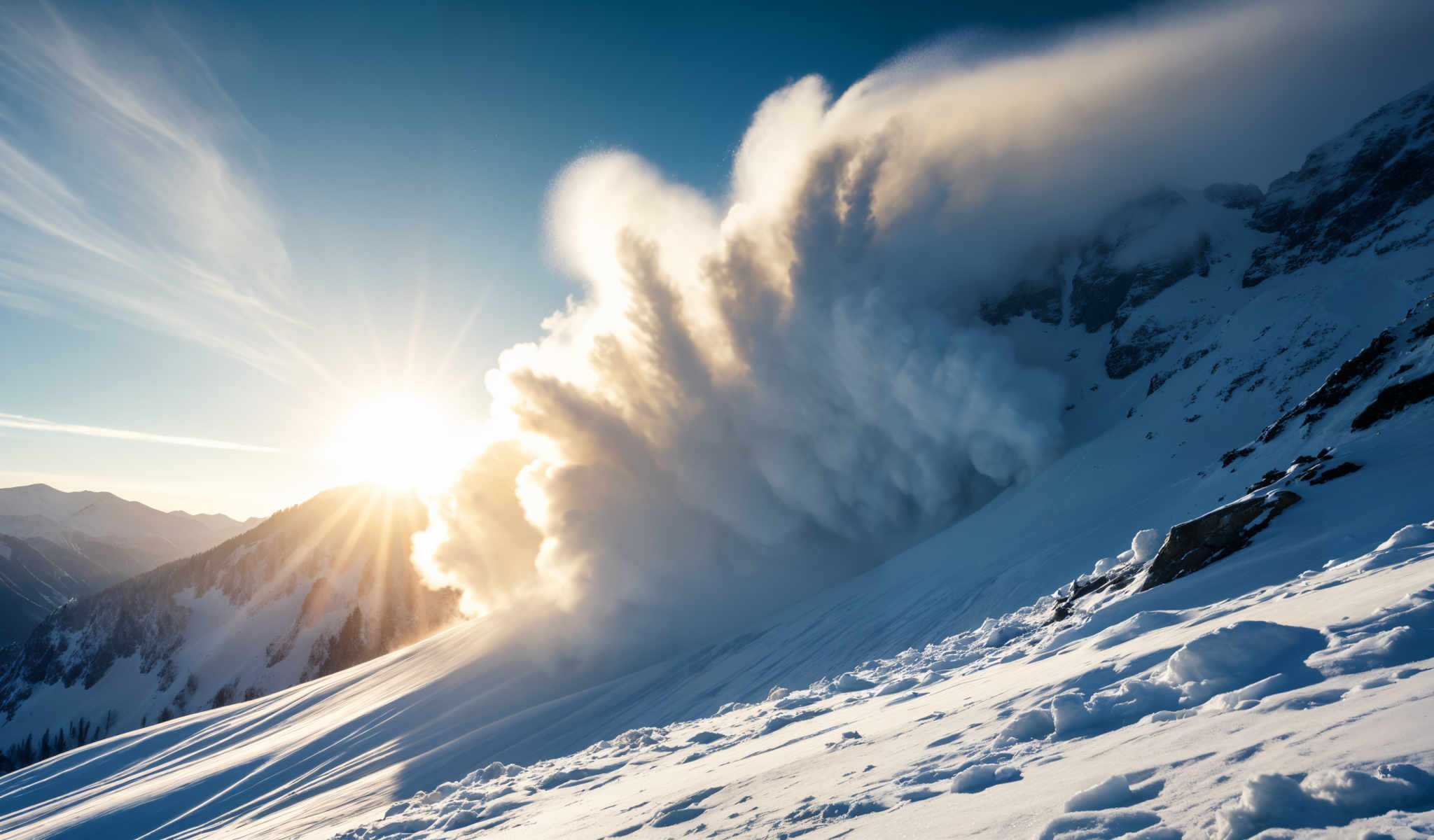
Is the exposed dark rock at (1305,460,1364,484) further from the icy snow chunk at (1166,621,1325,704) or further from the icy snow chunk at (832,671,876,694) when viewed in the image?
the icy snow chunk at (1166,621,1325,704)

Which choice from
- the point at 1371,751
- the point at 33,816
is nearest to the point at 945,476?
the point at 1371,751

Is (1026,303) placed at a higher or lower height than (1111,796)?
higher

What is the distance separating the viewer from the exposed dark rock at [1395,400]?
22.0m

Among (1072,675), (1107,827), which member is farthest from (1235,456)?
(1107,827)

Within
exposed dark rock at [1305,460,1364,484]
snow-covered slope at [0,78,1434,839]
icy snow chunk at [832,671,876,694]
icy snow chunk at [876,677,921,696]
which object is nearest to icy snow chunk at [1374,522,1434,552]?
snow-covered slope at [0,78,1434,839]

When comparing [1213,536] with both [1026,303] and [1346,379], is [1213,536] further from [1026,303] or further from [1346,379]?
[1026,303]

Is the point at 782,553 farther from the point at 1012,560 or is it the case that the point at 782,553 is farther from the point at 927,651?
the point at 927,651

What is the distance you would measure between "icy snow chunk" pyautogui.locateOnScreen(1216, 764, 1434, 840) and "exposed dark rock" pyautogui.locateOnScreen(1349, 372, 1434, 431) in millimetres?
25219

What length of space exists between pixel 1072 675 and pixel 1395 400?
874 inches

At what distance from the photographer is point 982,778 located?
7.11m

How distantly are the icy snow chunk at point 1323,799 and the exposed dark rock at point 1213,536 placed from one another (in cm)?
1492

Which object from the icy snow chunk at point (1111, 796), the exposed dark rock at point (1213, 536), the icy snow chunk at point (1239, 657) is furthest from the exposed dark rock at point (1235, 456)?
the icy snow chunk at point (1111, 796)

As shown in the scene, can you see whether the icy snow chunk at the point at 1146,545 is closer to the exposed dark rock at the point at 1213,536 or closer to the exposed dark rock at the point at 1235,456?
the exposed dark rock at the point at 1213,536

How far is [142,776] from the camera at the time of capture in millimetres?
60875
